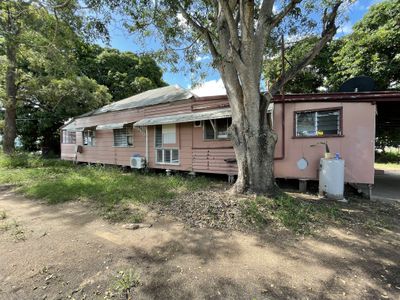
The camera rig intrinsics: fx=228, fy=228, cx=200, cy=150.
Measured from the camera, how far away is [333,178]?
20.7 feet

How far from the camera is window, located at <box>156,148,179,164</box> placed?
10.2 m

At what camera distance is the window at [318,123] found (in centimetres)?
698

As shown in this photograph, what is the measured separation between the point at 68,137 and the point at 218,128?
13164 millimetres

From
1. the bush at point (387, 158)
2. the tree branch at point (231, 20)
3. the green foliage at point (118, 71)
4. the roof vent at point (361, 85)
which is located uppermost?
the green foliage at point (118, 71)

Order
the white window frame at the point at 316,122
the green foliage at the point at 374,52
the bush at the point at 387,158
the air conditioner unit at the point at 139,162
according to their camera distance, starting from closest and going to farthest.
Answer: the white window frame at the point at 316,122 → the air conditioner unit at the point at 139,162 → the green foliage at the point at 374,52 → the bush at the point at 387,158

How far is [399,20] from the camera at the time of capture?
11.9 meters

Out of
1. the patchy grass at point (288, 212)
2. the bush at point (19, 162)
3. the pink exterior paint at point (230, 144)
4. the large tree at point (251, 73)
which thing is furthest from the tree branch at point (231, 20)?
the bush at point (19, 162)

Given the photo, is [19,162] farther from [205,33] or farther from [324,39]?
[324,39]

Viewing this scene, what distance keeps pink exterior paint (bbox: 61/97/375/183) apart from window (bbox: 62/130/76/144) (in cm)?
370

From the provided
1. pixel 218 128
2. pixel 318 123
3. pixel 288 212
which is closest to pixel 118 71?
pixel 218 128

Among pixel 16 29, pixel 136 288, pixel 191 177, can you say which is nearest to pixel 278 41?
pixel 191 177

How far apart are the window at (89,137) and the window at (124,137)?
254 cm

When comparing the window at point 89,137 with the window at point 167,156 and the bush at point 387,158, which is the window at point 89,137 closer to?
the window at point 167,156

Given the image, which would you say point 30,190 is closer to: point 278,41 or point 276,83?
point 276,83
